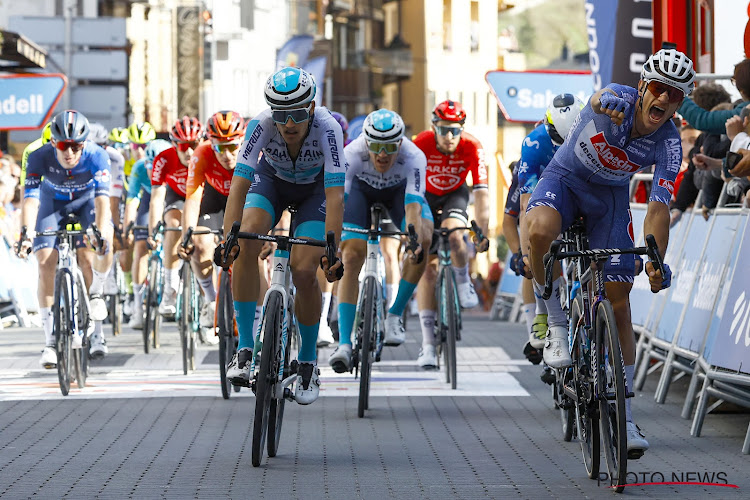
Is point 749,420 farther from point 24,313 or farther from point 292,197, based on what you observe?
point 24,313

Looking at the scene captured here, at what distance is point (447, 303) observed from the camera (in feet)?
41.3

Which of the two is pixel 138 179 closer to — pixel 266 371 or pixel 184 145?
pixel 184 145

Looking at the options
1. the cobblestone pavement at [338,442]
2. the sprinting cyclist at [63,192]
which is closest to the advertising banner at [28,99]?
the cobblestone pavement at [338,442]

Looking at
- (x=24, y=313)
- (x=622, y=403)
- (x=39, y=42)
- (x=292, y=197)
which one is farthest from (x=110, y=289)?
(x=39, y=42)

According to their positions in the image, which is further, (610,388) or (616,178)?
(616,178)

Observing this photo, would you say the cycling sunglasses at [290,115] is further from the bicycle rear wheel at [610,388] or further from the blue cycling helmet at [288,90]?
the bicycle rear wheel at [610,388]

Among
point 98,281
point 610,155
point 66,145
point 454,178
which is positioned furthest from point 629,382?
point 98,281

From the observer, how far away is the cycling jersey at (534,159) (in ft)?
34.9

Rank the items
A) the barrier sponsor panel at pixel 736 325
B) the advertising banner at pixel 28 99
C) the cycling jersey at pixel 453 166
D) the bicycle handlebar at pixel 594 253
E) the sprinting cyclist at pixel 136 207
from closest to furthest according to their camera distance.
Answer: the bicycle handlebar at pixel 594 253
the barrier sponsor panel at pixel 736 325
the cycling jersey at pixel 453 166
the sprinting cyclist at pixel 136 207
the advertising banner at pixel 28 99

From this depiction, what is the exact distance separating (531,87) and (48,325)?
1180 centimetres

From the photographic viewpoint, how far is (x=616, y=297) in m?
8.20

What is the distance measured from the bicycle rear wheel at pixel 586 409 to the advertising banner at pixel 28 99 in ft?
56.5

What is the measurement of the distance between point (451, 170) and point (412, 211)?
2262mm

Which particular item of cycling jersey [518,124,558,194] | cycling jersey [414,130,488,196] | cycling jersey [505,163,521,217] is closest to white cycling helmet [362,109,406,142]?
cycling jersey [505,163,521,217]
